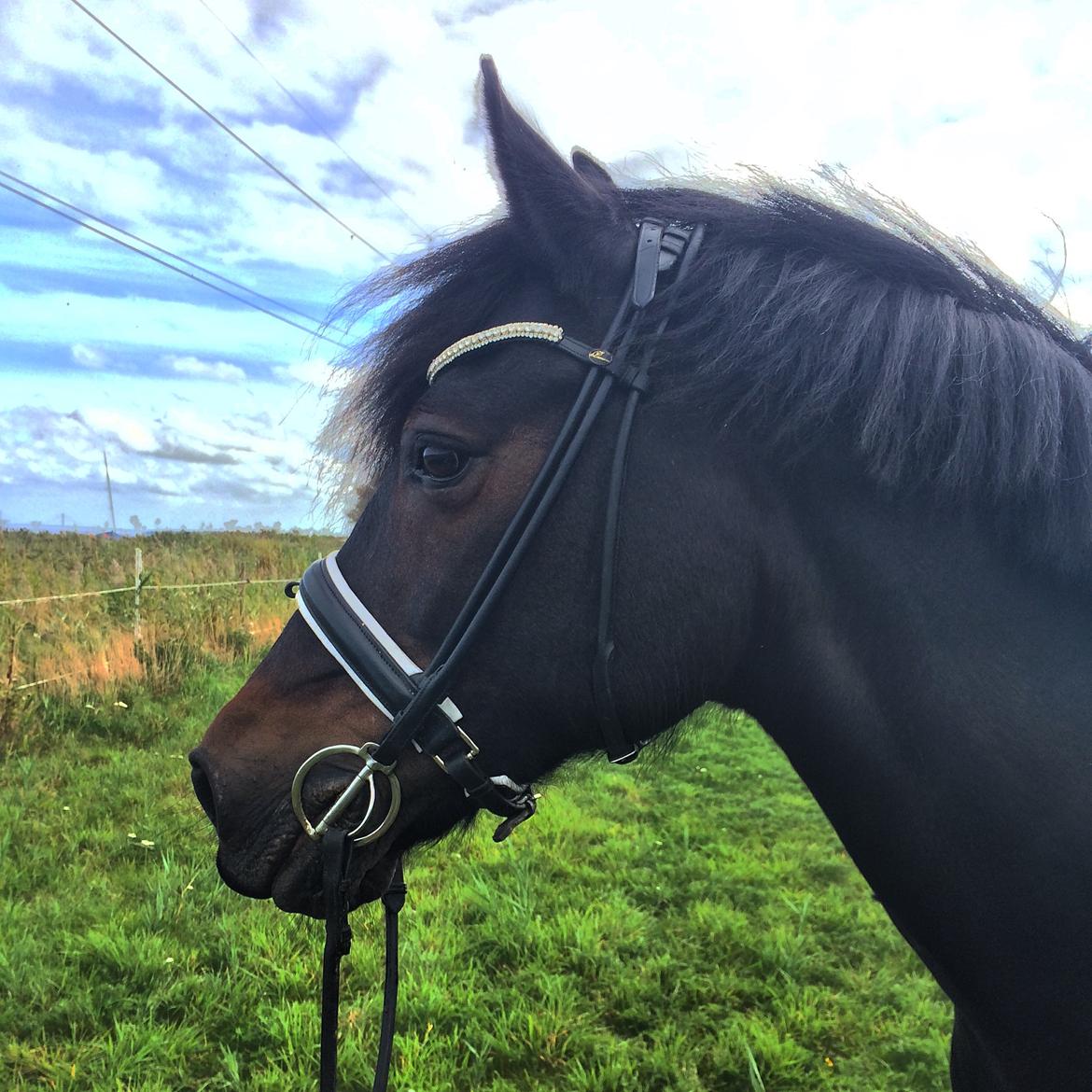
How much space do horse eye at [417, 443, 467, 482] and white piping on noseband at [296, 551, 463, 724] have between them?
0.99 feet

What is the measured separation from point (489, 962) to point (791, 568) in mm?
3118

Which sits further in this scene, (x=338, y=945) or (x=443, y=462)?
(x=338, y=945)

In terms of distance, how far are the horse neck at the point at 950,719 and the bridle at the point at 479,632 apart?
1.16ft

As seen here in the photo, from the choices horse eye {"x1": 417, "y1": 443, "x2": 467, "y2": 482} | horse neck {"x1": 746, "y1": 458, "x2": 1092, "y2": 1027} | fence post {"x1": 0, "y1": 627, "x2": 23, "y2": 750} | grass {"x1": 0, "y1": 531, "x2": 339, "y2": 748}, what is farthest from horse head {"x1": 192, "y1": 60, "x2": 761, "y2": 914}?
grass {"x1": 0, "y1": 531, "x2": 339, "y2": 748}

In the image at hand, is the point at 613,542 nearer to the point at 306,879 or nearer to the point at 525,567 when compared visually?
the point at 525,567

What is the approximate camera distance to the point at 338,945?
1634 mm

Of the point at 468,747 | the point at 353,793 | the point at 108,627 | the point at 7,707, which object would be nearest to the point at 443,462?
the point at 468,747

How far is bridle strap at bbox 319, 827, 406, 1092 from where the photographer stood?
4.93 feet

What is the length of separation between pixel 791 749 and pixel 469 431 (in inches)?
36.6

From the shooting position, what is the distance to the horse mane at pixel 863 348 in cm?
140

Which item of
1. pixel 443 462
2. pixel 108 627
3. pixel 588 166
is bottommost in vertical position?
pixel 108 627

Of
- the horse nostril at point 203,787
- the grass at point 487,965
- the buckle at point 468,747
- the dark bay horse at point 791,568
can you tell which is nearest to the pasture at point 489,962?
the grass at point 487,965

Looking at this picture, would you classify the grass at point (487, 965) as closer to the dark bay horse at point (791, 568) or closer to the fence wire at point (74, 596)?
the dark bay horse at point (791, 568)

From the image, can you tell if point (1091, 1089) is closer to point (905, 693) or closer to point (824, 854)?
point (905, 693)
